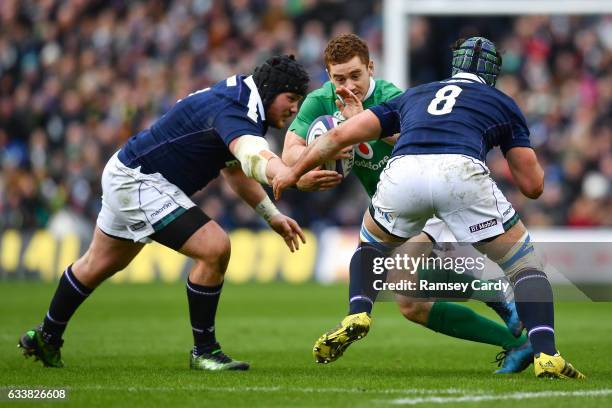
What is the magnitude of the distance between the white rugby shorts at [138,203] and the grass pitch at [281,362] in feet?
3.13

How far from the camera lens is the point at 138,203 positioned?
7.84m

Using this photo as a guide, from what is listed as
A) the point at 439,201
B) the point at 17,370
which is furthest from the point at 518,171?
the point at 17,370

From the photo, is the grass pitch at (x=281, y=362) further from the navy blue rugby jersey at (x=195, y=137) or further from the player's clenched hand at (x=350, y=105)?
the player's clenched hand at (x=350, y=105)

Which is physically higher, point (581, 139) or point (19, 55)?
point (19, 55)

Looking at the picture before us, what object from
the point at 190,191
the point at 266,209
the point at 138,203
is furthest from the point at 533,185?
the point at 138,203

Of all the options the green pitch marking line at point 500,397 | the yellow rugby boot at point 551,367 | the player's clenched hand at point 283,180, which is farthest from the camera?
the player's clenched hand at point 283,180

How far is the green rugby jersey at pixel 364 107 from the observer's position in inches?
315

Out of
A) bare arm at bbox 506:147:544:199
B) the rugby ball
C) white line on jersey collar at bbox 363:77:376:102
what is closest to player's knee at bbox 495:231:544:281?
bare arm at bbox 506:147:544:199

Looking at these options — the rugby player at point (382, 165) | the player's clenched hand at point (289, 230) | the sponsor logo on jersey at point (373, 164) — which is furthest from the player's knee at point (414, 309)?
the sponsor logo on jersey at point (373, 164)

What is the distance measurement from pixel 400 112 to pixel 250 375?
1.93 metres

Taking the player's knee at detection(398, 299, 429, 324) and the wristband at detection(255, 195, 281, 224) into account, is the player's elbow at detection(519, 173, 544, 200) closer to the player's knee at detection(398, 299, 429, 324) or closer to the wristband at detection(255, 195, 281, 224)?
the player's knee at detection(398, 299, 429, 324)

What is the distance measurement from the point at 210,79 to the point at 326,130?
1494 cm

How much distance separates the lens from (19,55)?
24.1 metres

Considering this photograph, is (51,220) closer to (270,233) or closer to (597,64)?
(270,233)
